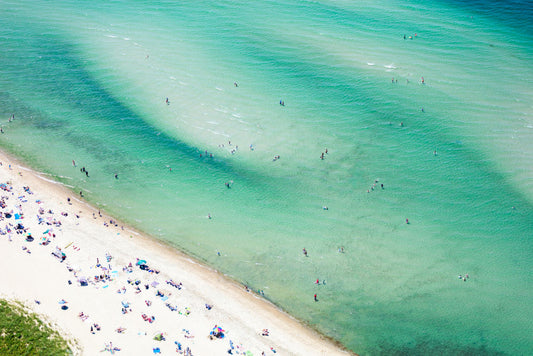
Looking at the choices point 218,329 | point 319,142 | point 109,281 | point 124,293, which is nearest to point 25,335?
point 109,281

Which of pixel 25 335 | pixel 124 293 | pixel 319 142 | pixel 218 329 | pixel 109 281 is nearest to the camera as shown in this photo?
pixel 25 335

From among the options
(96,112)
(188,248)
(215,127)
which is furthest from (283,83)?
(188,248)

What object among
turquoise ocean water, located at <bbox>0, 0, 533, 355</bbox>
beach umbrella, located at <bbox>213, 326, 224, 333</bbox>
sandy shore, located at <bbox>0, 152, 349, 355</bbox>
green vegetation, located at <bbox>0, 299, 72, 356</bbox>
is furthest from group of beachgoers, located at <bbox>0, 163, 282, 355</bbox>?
turquoise ocean water, located at <bbox>0, 0, 533, 355</bbox>

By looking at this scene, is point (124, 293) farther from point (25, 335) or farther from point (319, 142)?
point (319, 142)

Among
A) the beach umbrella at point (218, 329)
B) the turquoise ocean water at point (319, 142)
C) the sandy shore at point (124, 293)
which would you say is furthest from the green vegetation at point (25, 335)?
the turquoise ocean water at point (319, 142)

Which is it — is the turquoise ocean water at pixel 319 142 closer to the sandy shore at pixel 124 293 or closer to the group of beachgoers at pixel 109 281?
the sandy shore at pixel 124 293
